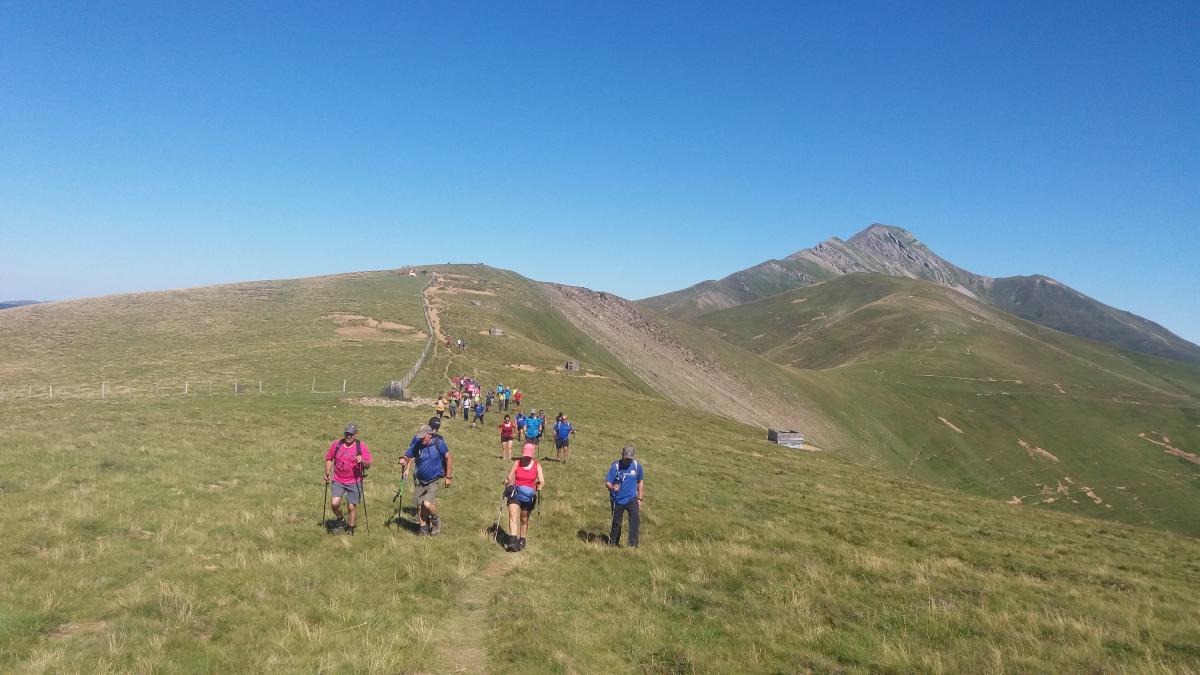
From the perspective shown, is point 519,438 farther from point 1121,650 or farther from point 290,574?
point 1121,650

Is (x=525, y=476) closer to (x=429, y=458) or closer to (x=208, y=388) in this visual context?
(x=429, y=458)

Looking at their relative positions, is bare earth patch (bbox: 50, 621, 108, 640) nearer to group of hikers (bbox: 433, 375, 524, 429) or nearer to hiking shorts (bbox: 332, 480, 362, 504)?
hiking shorts (bbox: 332, 480, 362, 504)

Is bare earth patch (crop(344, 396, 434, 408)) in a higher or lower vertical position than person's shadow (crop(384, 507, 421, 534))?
higher

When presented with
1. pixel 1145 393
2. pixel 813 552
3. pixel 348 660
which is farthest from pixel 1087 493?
pixel 348 660

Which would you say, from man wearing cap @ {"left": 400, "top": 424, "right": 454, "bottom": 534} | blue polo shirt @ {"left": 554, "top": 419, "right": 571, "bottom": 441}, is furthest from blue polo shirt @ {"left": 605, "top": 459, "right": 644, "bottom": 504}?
blue polo shirt @ {"left": 554, "top": 419, "right": 571, "bottom": 441}

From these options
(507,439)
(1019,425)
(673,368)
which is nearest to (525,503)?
(507,439)

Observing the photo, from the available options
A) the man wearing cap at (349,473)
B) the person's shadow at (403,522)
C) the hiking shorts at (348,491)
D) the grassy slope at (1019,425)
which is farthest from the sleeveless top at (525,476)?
the grassy slope at (1019,425)

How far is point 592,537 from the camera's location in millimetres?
14352

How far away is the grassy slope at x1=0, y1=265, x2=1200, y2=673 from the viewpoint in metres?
7.97

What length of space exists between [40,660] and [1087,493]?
10892 centimetres

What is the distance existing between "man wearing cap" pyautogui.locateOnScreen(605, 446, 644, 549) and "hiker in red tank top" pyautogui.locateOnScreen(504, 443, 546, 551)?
5.37 ft

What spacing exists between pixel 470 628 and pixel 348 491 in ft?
18.5

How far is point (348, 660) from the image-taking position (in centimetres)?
750

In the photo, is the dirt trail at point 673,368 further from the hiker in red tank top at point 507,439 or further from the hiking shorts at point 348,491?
the hiking shorts at point 348,491
